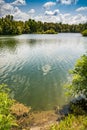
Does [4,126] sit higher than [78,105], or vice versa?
[4,126]

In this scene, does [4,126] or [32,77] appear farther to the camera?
[32,77]

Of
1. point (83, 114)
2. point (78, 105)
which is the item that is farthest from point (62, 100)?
point (83, 114)

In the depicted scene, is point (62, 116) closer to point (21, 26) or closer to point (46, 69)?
point (46, 69)

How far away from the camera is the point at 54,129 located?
39.8ft

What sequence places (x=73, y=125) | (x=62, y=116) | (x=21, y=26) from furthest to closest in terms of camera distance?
(x=21, y=26), (x=62, y=116), (x=73, y=125)

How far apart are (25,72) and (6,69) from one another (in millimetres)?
3739

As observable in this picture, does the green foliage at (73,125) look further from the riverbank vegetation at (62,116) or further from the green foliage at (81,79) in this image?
the green foliage at (81,79)

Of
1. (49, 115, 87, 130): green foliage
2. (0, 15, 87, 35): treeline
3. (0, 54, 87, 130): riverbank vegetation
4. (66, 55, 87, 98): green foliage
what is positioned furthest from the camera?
(0, 15, 87, 35): treeline

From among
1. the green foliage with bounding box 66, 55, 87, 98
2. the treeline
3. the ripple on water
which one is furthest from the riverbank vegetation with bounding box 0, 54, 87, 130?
the treeline

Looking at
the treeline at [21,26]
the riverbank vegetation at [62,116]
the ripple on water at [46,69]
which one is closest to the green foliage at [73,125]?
the riverbank vegetation at [62,116]

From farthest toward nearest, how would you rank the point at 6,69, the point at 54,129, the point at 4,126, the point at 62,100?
the point at 6,69, the point at 62,100, the point at 54,129, the point at 4,126

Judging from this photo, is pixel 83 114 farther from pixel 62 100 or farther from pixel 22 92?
pixel 22 92

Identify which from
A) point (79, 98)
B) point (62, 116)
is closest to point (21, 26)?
point (79, 98)

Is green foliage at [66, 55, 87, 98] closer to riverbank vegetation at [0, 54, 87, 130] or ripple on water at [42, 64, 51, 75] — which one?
riverbank vegetation at [0, 54, 87, 130]
